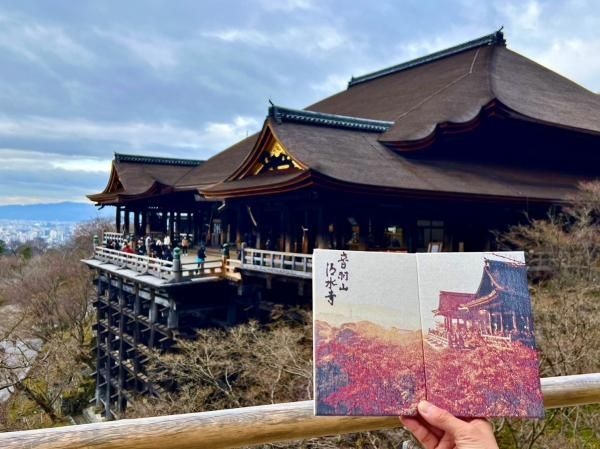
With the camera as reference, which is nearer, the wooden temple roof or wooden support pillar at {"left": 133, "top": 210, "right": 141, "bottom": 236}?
the wooden temple roof

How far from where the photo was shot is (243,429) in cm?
215

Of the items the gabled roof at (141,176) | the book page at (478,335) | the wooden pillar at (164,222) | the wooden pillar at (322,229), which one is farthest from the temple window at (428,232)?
the wooden pillar at (164,222)

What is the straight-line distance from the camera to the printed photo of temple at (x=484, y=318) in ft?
5.38

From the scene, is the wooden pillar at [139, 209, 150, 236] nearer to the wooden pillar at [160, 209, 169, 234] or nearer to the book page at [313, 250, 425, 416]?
the wooden pillar at [160, 209, 169, 234]

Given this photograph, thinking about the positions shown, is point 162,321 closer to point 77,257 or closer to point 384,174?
point 384,174

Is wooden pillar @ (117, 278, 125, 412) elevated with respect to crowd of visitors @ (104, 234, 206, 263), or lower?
lower

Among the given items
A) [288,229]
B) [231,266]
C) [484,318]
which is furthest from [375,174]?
[484,318]

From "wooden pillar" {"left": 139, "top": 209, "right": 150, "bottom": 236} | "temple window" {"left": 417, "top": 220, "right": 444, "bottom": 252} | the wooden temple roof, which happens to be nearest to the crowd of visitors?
"wooden pillar" {"left": 139, "top": 209, "right": 150, "bottom": 236}

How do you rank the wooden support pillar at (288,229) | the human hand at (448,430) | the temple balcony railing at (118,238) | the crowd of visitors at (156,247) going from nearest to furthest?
the human hand at (448,430), the wooden support pillar at (288,229), the crowd of visitors at (156,247), the temple balcony railing at (118,238)

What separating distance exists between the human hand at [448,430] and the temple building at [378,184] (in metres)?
8.86

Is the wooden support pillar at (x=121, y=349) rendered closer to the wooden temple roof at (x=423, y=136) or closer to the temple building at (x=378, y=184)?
the temple building at (x=378, y=184)

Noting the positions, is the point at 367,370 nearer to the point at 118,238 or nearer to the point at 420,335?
the point at 420,335

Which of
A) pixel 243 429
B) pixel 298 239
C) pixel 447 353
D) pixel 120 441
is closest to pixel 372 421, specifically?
pixel 243 429

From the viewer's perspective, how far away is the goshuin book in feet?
5.25
